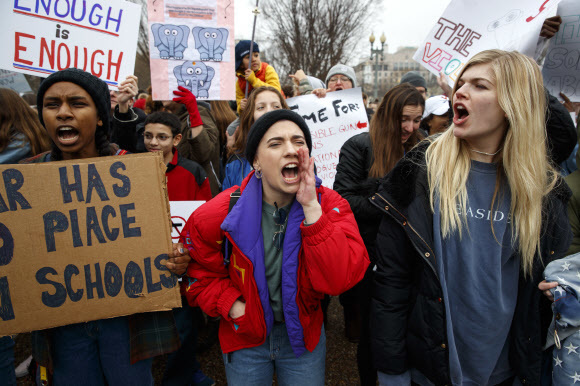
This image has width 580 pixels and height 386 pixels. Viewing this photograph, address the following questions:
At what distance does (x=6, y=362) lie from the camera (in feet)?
6.24

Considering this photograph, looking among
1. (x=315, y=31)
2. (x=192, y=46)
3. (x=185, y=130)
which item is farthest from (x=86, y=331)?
(x=315, y=31)

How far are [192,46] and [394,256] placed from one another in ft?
8.88

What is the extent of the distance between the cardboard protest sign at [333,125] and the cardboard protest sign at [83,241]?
241 cm

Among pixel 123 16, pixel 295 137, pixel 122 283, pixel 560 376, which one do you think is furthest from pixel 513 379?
pixel 123 16

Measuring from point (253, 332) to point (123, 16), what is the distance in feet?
8.58

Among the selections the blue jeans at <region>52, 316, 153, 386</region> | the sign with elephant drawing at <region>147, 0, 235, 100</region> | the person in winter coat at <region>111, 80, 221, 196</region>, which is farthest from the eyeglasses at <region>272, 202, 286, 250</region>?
the sign with elephant drawing at <region>147, 0, 235, 100</region>

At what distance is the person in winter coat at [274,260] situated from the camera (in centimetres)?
151

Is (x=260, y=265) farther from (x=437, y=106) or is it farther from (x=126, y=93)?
(x=437, y=106)

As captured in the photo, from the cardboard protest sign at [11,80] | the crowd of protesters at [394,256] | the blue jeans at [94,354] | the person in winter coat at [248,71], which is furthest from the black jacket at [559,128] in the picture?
the cardboard protest sign at [11,80]

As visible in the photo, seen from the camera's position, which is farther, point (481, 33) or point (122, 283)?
point (481, 33)

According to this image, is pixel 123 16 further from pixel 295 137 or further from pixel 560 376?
pixel 560 376

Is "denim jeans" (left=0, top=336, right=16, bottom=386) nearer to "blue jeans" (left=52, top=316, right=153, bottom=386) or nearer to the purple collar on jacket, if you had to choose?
"blue jeans" (left=52, top=316, right=153, bottom=386)

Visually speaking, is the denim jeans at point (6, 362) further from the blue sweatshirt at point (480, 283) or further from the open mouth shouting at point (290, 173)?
the blue sweatshirt at point (480, 283)

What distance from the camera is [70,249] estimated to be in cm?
153
